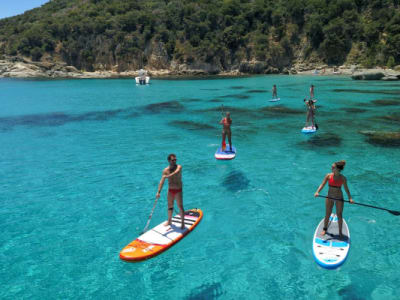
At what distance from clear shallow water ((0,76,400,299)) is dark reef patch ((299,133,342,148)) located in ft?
0.62

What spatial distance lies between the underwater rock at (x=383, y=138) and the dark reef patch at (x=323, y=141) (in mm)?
2106

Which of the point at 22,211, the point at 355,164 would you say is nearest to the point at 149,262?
the point at 22,211

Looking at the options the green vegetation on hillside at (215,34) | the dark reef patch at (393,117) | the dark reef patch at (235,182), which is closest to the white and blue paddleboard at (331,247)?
the dark reef patch at (235,182)

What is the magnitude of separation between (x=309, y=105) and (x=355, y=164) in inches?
268

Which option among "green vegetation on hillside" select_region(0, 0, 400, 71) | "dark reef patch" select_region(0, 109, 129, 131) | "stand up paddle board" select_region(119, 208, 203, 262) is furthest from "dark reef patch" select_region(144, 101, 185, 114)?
"green vegetation on hillside" select_region(0, 0, 400, 71)

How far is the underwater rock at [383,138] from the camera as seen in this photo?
2016 cm

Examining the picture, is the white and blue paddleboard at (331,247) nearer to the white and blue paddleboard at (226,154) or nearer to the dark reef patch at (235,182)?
the dark reef patch at (235,182)

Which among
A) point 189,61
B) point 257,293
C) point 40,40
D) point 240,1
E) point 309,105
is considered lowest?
point 257,293

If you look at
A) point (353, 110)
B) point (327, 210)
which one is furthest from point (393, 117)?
point (327, 210)

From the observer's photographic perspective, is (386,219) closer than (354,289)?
No

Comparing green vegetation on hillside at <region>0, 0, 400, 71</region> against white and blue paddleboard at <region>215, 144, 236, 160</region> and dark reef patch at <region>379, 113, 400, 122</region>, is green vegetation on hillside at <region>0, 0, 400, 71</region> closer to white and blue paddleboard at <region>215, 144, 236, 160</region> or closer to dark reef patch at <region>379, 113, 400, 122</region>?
dark reef patch at <region>379, 113, 400, 122</region>

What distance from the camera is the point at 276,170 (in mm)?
16172

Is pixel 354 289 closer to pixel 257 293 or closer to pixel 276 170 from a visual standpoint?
pixel 257 293

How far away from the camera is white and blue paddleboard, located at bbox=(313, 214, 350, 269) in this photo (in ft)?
27.2
